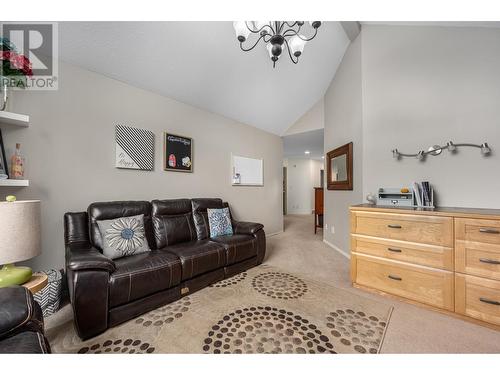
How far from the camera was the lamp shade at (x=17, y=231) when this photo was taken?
107cm

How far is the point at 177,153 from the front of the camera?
2965 mm

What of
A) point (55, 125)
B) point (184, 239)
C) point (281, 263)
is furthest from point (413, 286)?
point (55, 125)

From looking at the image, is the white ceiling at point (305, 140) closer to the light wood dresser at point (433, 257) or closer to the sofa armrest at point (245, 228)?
the sofa armrest at point (245, 228)

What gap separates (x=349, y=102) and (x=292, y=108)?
55.9 inches

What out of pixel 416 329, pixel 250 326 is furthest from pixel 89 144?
pixel 416 329

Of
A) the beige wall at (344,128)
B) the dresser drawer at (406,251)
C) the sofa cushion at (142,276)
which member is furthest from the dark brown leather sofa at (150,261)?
the beige wall at (344,128)

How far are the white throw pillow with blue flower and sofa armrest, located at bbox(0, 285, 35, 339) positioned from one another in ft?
6.09

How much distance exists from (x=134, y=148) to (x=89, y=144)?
451mm

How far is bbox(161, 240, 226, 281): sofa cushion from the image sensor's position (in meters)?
1.94

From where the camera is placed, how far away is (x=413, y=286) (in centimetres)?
179

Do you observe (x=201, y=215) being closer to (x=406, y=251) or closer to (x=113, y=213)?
(x=113, y=213)
